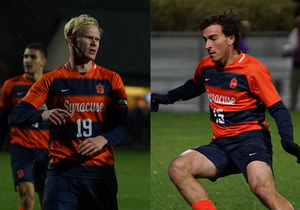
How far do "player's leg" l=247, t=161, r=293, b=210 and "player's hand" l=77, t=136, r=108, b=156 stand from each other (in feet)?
3.81

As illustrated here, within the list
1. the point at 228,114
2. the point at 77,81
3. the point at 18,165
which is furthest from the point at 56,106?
the point at 18,165

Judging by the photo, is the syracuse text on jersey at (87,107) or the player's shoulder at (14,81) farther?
the player's shoulder at (14,81)

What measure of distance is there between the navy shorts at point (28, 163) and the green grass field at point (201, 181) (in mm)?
1138

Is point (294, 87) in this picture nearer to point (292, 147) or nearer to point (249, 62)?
point (249, 62)

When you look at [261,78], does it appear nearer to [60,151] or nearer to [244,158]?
[244,158]

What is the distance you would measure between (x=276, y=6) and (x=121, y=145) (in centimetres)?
2295

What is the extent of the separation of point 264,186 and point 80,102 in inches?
54.4

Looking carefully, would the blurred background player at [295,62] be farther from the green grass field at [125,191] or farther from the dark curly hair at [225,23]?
the dark curly hair at [225,23]

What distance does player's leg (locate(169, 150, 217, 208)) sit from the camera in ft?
17.7

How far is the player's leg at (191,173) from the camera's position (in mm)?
5398

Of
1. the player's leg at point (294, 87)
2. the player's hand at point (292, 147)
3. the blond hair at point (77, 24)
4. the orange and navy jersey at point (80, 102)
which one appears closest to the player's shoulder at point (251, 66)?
the player's hand at point (292, 147)

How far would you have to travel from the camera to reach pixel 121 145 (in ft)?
16.5

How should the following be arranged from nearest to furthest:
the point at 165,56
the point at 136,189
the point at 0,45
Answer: the point at 0,45 → the point at 136,189 → the point at 165,56

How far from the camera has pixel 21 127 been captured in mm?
6531
